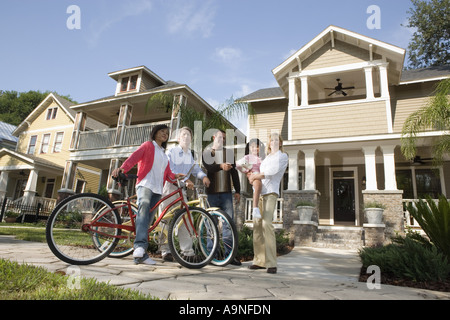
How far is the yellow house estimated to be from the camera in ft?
64.7

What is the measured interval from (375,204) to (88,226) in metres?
8.10

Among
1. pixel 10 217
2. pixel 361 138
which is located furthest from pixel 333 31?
pixel 10 217

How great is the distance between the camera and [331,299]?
221 centimetres

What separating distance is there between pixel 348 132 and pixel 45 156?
20844 millimetres

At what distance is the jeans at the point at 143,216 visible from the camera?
10.5 feet

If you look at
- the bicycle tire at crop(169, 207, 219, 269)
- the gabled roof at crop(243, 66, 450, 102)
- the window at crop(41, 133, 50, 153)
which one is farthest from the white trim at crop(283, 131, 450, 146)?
the window at crop(41, 133, 50, 153)

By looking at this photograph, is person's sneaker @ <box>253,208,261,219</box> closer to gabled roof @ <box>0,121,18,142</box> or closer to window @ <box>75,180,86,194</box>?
window @ <box>75,180,86,194</box>

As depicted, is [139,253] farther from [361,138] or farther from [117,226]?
[361,138]

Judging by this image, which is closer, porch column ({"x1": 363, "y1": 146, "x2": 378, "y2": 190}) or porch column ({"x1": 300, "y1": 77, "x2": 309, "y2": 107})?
porch column ({"x1": 363, "y1": 146, "x2": 378, "y2": 190})

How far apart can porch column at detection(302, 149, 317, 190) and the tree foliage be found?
1672 centimetres

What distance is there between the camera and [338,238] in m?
8.86

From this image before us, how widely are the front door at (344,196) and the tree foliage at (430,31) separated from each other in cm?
1463
